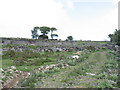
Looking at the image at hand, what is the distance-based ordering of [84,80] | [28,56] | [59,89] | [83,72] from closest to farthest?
1. [59,89]
2. [84,80]
3. [83,72]
4. [28,56]

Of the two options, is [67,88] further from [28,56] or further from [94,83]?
[28,56]

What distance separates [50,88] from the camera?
10344 millimetres

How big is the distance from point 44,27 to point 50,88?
6948 centimetres

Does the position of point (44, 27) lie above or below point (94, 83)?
above

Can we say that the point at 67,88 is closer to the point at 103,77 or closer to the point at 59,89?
the point at 59,89

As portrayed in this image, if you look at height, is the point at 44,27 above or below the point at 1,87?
above

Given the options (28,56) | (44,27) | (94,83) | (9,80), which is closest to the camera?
(94,83)

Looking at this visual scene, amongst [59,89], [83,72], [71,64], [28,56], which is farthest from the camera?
[28,56]

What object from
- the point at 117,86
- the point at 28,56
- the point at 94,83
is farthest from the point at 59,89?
the point at 28,56

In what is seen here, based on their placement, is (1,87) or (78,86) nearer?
(78,86)

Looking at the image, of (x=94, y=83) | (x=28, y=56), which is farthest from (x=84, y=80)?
(x=28, y=56)

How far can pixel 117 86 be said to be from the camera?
1030 centimetres

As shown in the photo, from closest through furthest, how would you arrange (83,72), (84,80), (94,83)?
(94,83) → (84,80) → (83,72)

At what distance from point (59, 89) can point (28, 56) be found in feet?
53.4
